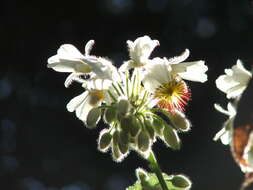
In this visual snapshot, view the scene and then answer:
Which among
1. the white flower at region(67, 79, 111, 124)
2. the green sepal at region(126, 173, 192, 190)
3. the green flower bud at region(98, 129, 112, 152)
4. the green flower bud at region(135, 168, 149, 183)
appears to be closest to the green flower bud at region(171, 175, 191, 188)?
the green sepal at region(126, 173, 192, 190)

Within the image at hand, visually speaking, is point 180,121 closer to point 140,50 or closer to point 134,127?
point 134,127

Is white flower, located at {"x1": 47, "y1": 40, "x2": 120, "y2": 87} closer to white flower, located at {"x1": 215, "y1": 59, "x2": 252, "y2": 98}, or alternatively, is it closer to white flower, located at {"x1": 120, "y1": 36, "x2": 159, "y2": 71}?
white flower, located at {"x1": 120, "y1": 36, "x2": 159, "y2": 71}

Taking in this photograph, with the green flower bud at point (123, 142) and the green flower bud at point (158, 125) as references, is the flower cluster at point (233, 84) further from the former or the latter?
the green flower bud at point (123, 142)

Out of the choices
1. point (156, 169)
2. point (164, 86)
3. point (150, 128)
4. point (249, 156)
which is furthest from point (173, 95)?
point (249, 156)

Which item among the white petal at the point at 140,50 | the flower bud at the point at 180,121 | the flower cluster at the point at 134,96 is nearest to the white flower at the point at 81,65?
the flower cluster at the point at 134,96

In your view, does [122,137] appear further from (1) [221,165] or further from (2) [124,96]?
(1) [221,165]

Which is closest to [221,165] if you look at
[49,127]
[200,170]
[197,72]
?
[200,170]
